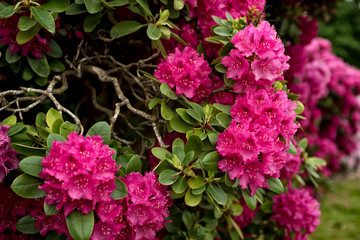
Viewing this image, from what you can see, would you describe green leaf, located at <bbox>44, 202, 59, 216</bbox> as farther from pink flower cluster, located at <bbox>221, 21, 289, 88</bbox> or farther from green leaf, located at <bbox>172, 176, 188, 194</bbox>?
pink flower cluster, located at <bbox>221, 21, 289, 88</bbox>

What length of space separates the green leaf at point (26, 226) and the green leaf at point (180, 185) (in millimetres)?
570

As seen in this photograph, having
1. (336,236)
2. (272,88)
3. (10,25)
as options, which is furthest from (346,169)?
(10,25)

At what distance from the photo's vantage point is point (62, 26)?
5.69 ft

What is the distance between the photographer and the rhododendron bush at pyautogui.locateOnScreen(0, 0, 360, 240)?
1.08 meters

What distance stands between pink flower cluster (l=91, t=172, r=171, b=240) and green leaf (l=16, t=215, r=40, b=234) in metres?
0.38

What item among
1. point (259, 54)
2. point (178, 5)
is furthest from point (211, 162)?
point (178, 5)

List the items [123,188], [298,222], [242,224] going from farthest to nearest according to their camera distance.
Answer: [242,224]
[298,222]
[123,188]

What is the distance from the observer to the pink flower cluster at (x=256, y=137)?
1.15 meters

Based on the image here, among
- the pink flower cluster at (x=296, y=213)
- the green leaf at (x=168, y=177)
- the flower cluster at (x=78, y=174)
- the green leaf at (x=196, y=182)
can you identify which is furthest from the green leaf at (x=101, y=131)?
the pink flower cluster at (x=296, y=213)

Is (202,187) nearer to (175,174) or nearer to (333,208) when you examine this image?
(175,174)

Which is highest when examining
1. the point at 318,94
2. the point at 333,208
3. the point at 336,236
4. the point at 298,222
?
the point at 298,222

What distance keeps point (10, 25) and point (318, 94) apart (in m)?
3.19

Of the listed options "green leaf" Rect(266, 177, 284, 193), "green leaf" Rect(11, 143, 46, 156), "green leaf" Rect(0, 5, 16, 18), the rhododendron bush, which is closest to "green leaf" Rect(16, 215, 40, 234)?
the rhododendron bush

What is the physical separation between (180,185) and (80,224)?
0.37m
